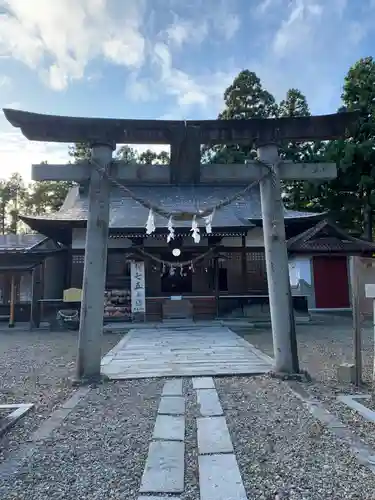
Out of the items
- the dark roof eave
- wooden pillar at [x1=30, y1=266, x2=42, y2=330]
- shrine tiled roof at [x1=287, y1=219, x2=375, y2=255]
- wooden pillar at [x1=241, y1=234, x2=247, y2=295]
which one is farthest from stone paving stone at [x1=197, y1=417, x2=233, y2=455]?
shrine tiled roof at [x1=287, y1=219, x2=375, y2=255]

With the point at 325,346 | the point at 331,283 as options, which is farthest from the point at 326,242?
the point at 325,346

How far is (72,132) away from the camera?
5680 mm

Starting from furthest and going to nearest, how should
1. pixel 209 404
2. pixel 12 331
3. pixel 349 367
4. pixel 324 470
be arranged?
1. pixel 12 331
2. pixel 349 367
3. pixel 209 404
4. pixel 324 470

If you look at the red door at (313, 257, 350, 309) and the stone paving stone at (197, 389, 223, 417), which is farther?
the red door at (313, 257, 350, 309)

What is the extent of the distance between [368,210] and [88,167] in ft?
61.7

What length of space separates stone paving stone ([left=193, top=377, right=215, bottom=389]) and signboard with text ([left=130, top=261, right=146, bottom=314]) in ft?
25.9

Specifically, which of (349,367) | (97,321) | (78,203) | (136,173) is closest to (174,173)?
(136,173)

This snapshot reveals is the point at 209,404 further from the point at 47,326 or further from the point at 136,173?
the point at 47,326

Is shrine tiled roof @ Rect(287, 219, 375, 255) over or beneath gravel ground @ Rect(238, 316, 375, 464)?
A: over

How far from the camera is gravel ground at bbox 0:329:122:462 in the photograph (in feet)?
12.6

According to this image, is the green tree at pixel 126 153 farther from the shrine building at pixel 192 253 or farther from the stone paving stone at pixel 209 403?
the stone paving stone at pixel 209 403

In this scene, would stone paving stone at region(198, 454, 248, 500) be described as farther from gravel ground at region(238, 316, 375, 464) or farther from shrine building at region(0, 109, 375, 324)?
shrine building at region(0, 109, 375, 324)

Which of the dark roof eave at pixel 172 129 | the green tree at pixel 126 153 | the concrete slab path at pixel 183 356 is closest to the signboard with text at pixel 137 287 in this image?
the concrete slab path at pixel 183 356

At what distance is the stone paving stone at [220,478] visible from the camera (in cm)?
238
